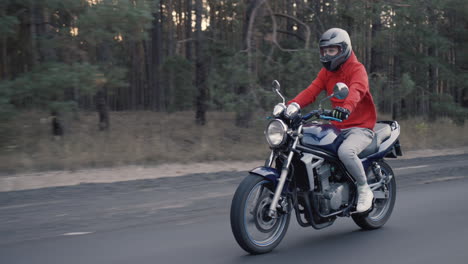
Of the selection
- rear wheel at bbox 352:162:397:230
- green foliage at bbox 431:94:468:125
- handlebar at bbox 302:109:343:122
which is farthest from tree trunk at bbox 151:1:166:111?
handlebar at bbox 302:109:343:122

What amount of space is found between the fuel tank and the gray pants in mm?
87

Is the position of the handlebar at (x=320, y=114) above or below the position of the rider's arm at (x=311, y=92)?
below

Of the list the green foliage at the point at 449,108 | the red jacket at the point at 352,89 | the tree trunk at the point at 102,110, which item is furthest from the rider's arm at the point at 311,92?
the green foliage at the point at 449,108

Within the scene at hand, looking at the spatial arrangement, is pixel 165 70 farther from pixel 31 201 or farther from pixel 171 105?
pixel 31 201

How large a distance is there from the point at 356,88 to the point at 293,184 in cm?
118

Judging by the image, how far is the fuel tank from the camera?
492cm

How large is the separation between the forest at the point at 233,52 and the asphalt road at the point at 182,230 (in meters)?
4.58

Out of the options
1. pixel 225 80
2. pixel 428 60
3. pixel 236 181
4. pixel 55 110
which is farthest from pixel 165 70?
pixel 236 181

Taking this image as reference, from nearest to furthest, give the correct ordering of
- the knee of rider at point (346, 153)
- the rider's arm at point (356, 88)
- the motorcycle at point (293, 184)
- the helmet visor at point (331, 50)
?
the motorcycle at point (293, 184) → the rider's arm at point (356, 88) → the knee of rider at point (346, 153) → the helmet visor at point (331, 50)

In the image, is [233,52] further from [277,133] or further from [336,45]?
[277,133]

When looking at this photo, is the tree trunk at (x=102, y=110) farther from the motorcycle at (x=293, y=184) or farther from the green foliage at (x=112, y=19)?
the motorcycle at (x=293, y=184)

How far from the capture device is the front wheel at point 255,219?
14.6 feet

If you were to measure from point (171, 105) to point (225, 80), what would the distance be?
9576 mm

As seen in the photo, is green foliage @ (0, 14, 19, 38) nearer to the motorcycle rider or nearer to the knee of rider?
the motorcycle rider
